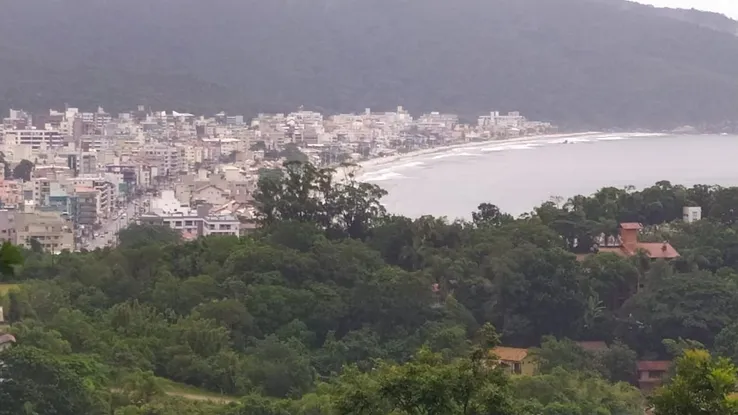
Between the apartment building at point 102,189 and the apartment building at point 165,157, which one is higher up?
the apartment building at point 165,157

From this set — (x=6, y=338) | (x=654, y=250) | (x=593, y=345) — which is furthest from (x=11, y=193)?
(x=6, y=338)

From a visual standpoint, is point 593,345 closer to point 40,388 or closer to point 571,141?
point 40,388

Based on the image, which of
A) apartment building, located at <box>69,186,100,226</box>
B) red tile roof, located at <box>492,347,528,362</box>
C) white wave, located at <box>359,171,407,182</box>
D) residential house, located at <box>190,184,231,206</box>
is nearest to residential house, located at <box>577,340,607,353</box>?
red tile roof, located at <box>492,347,528,362</box>

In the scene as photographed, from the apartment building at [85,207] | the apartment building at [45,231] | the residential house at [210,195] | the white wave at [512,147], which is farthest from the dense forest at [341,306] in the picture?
the white wave at [512,147]

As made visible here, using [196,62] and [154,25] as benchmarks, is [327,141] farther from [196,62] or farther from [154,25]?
[154,25]

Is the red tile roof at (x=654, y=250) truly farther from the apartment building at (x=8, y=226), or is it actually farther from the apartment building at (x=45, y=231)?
the apartment building at (x=8, y=226)

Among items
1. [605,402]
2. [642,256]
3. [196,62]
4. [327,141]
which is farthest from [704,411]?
[196,62]

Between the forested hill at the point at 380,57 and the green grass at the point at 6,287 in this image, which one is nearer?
the green grass at the point at 6,287
